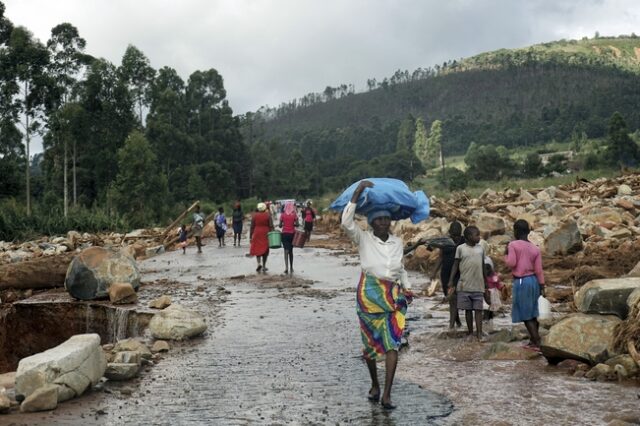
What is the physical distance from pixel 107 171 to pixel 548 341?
1822 inches

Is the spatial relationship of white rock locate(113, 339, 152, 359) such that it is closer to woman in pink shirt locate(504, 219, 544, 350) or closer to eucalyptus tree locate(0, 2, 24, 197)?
woman in pink shirt locate(504, 219, 544, 350)

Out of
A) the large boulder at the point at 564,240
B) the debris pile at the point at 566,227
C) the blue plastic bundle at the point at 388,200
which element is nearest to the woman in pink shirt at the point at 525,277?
the blue plastic bundle at the point at 388,200

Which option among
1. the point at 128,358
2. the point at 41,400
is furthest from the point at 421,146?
the point at 41,400

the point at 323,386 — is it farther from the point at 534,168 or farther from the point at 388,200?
the point at 534,168

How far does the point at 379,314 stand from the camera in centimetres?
562

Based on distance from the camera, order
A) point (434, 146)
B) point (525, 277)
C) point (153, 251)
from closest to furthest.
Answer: point (525, 277) → point (153, 251) → point (434, 146)

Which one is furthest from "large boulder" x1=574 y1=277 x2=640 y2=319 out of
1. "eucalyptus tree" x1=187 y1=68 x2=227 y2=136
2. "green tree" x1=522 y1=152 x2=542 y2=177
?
"eucalyptus tree" x1=187 y1=68 x2=227 y2=136

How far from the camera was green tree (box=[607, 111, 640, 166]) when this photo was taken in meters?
52.7

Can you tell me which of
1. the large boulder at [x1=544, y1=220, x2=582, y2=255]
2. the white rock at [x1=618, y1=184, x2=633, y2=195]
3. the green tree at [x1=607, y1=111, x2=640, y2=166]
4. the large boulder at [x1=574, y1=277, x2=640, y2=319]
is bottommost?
the large boulder at [x1=574, y1=277, x2=640, y2=319]

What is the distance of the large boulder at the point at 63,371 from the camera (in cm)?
617

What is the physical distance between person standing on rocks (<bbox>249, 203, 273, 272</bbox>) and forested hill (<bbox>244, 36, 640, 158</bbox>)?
78.3 meters

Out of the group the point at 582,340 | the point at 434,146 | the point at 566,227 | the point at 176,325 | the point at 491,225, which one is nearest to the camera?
the point at 582,340

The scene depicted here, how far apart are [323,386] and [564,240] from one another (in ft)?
35.0

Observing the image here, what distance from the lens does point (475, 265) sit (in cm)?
782
